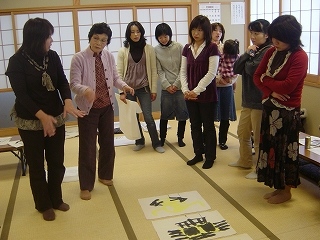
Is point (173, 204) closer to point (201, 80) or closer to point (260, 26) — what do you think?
point (201, 80)

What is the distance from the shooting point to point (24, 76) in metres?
2.39

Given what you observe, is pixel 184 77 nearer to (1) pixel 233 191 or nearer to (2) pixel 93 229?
(1) pixel 233 191

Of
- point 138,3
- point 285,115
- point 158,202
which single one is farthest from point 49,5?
point 285,115

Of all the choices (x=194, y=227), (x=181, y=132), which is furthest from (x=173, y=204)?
(x=181, y=132)

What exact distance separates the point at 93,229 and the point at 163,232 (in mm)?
470

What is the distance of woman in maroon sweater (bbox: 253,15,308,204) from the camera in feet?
8.02

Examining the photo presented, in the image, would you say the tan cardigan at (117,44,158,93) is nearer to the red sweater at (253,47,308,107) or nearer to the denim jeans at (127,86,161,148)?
the denim jeans at (127,86,161,148)

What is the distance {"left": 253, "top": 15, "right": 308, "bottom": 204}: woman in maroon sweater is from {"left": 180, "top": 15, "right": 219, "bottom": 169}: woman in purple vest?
0.67 meters

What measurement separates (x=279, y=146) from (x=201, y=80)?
0.99 metres

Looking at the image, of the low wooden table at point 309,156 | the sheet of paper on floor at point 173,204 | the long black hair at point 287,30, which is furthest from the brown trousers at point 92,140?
the low wooden table at point 309,156

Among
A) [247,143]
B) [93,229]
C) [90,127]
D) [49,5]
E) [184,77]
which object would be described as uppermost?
[49,5]

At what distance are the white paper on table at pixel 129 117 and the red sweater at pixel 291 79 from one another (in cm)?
132

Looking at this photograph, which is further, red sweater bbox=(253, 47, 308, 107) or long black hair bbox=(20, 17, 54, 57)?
red sweater bbox=(253, 47, 308, 107)

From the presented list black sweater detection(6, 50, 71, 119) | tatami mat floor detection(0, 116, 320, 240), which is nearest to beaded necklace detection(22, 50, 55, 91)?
black sweater detection(6, 50, 71, 119)
